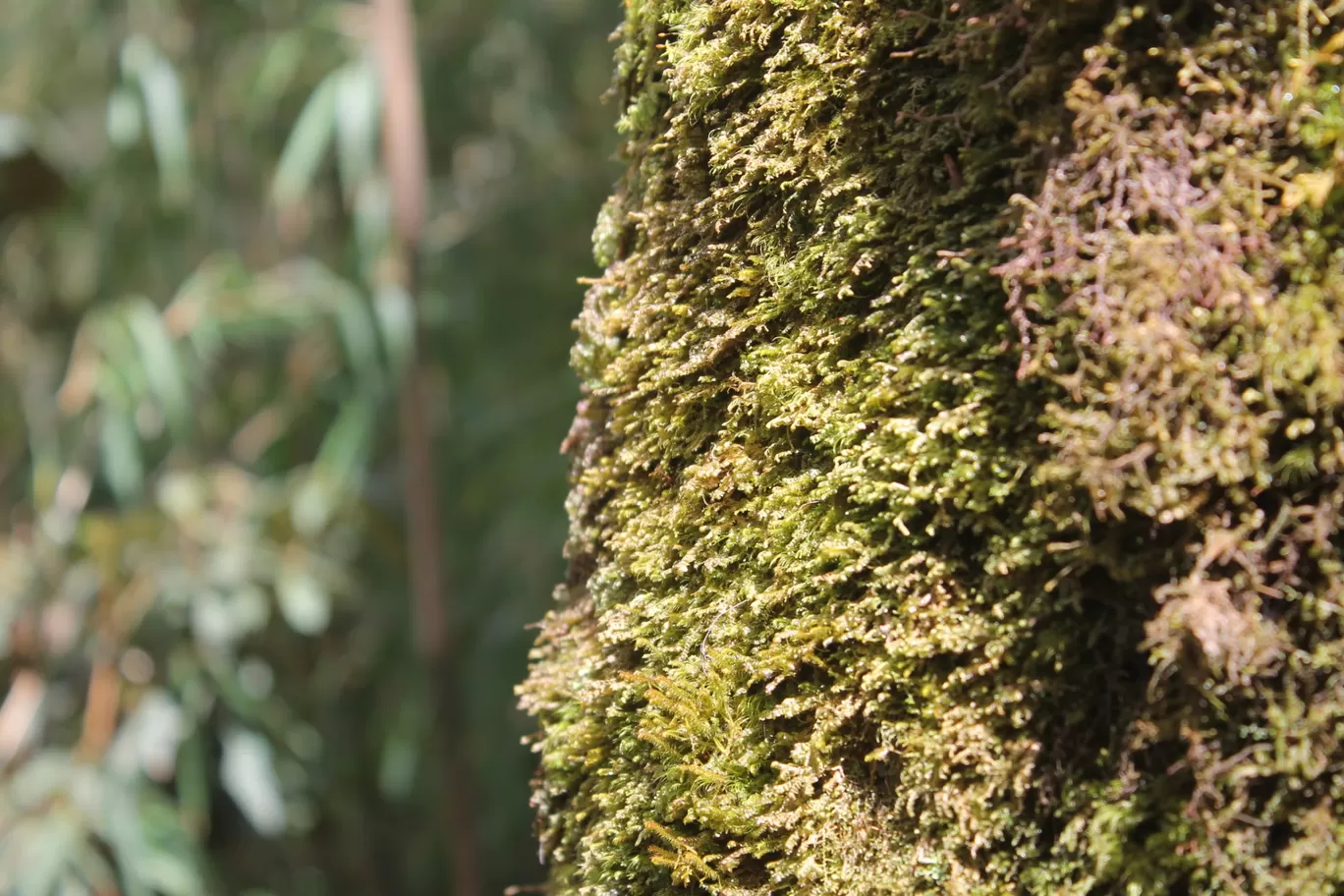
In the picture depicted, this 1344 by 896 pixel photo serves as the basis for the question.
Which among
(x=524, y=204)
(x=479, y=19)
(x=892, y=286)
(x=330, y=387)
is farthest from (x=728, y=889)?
(x=479, y=19)

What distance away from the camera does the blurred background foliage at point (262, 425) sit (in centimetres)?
196

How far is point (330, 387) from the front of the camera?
2199 mm

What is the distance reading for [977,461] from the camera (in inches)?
18.4

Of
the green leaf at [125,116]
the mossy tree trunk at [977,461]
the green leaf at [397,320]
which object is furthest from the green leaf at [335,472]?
the mossy tree trunk at [977,461]

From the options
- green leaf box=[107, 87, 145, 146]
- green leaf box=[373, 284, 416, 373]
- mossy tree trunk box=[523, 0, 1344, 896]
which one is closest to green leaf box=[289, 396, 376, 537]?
green leaf box=[373, 284, 416, 373]

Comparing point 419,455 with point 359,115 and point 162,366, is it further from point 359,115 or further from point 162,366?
point 359,115

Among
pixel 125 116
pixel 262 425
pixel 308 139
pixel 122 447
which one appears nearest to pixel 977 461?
pixel 308 139

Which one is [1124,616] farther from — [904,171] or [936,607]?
[904,171]

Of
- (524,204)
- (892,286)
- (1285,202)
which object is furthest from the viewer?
(524,204)

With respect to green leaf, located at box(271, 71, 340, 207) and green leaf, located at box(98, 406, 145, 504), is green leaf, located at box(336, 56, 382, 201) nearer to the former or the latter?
green leaf, located at box(271, 71, 340, 207)

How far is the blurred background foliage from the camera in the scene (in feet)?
6.43

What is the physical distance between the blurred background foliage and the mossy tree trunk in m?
1.49

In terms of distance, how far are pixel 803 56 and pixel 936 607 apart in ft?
0.93

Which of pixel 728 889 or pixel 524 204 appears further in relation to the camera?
pixel 524 204
